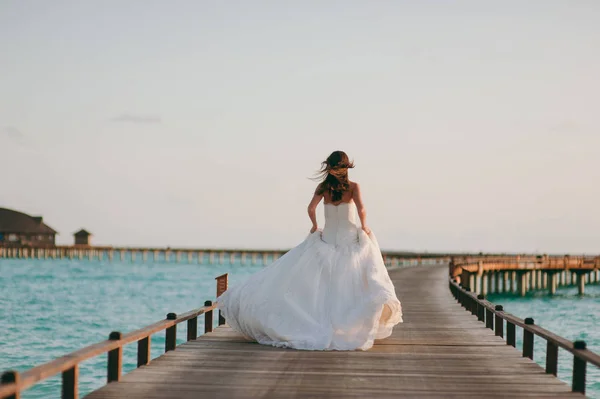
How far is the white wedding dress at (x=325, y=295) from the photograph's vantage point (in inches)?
405

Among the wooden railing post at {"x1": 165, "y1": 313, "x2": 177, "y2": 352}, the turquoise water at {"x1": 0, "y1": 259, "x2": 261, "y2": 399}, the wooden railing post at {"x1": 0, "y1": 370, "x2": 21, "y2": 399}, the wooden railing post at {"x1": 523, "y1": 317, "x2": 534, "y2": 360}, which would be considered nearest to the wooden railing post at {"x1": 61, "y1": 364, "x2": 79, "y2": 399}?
the wooden railing post at {"x1": 0, "y1": 370, "x2": 21, "y2": 399}

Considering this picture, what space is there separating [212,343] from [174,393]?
3.86 metres

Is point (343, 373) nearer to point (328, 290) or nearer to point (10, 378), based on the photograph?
point (328, 290)

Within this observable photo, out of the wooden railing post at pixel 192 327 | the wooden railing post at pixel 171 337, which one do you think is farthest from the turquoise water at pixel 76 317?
the wooden railing post at pixel 171 337

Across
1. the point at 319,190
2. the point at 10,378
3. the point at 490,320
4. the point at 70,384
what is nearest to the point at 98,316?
the point at 490,320

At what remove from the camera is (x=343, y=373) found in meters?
8.78

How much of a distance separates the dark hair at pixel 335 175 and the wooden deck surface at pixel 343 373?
1906mm

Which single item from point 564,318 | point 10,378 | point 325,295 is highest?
point 325,295

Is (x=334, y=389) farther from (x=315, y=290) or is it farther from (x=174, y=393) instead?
(x=315, y=290)

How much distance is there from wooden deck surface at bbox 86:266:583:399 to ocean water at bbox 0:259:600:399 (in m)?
9.76

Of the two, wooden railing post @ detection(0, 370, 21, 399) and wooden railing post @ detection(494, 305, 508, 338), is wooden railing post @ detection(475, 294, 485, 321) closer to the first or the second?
wooden railing post @ detection(494, 305, 508, 338)

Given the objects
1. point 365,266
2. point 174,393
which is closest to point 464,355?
point 365,266

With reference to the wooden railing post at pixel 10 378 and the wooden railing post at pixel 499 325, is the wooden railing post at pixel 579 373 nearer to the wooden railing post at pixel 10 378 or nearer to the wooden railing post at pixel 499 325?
the wooden railing post at pixel 499 325

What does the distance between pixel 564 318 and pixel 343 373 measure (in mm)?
39805
